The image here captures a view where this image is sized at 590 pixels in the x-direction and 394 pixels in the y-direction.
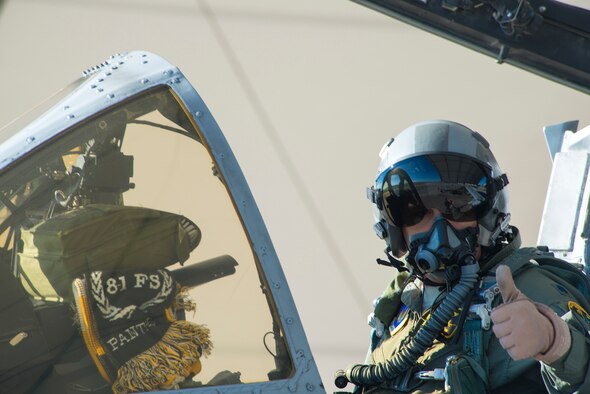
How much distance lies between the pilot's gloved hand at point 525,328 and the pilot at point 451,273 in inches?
7.6

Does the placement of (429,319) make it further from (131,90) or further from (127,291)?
(131,90)

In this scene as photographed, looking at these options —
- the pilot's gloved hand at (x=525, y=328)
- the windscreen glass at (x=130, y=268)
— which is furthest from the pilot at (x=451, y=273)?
the windscreen glass at (x=130, y=268)

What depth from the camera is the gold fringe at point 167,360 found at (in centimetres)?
208

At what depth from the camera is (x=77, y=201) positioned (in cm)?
222

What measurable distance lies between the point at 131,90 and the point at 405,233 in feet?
2.89

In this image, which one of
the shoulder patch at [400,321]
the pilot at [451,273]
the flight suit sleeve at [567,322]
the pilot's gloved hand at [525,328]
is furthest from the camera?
the shoulder patch at [400,321]

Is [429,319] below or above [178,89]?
below

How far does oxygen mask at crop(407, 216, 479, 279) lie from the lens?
241cm

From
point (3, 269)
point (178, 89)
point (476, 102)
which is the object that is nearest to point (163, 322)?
point (3, 269)

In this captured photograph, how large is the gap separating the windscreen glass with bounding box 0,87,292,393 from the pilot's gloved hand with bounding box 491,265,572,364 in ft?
1.86

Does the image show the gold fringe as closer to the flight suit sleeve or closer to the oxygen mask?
the oxygen mask

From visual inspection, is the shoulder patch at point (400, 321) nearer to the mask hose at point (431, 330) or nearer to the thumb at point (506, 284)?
the mask hose at point (431, 330)

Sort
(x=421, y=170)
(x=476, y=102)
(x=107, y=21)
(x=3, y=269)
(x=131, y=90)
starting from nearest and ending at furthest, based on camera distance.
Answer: (x=3, y=269)
(x=131, y=90)
(x=421, y=170)
(x=476, y=102)
(x=107, y=21)

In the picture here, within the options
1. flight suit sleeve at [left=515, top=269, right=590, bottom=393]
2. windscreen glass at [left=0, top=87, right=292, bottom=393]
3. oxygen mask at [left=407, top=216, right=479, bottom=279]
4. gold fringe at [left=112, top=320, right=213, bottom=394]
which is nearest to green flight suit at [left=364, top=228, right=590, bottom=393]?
flight suit sleeve at [left=515, top=269, right=590, bottom=393]
